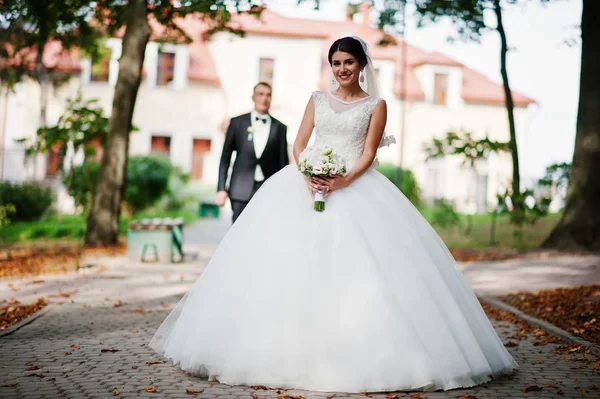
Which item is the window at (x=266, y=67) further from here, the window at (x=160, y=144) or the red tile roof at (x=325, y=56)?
the window at (x=160, y=144)

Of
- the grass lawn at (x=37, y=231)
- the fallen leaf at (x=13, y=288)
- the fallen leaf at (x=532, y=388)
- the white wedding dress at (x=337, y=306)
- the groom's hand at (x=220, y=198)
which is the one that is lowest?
the grass lawn at (x=37, y=231)

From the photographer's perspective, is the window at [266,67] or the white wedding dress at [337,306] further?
the window at [266,67]

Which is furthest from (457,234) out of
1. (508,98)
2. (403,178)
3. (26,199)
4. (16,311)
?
(16,311)

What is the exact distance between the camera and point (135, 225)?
13.4m

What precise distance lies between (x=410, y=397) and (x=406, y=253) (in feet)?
3.25

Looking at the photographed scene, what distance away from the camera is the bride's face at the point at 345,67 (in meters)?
5.53

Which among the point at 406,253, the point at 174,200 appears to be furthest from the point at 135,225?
the point at 174,200

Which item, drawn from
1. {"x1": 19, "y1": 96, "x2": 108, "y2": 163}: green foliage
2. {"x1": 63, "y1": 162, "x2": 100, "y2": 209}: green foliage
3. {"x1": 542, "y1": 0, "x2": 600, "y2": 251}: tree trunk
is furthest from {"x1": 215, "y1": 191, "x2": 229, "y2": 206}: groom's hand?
{"x1": 542, "y1": 0, "x2": 600, "y2": 251}: tree trunk

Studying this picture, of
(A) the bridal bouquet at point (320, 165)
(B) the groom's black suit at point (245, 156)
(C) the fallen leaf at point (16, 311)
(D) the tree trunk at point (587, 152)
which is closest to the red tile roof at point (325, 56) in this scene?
(D) the tree trunk at point (587, 152)

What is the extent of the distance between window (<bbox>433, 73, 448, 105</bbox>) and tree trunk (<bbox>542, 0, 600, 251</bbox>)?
71.1ft

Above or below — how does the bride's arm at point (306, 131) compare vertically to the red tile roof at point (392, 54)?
below

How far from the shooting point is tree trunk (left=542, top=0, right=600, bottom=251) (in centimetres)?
1454

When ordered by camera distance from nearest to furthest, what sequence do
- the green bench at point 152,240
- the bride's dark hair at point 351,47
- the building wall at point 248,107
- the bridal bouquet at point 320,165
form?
the bridal bouquet at point 320,165 < the bride's dark hair at point 351,47 < the green bench at point 152,240 < the building wall at point 248,107

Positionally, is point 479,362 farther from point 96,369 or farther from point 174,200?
point 174,200
